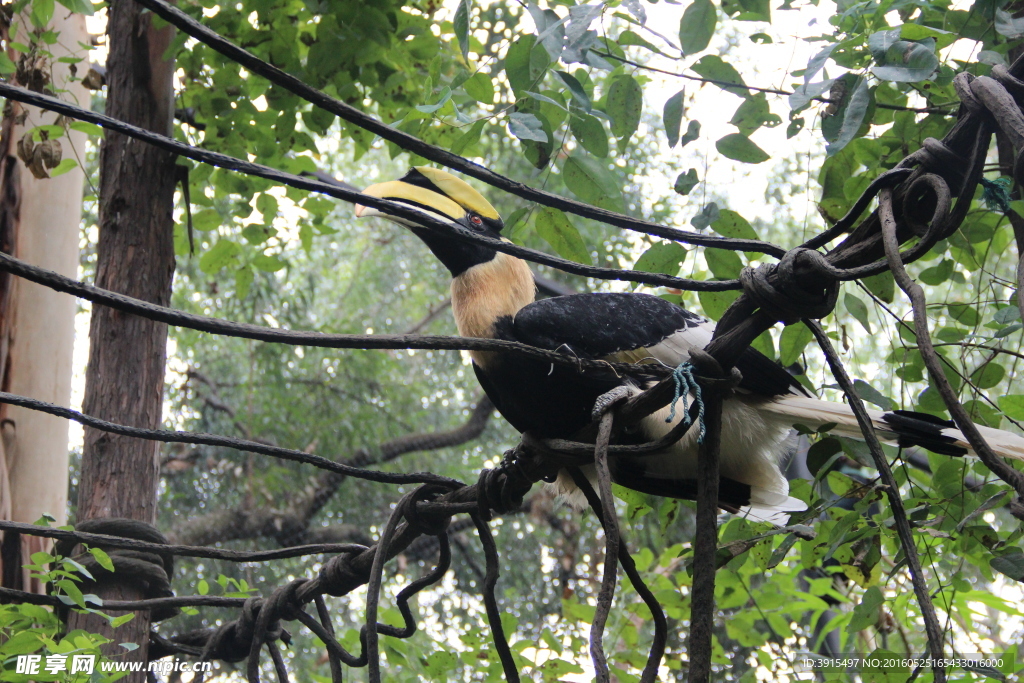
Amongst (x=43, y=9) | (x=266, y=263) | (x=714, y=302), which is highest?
(x=43, y=9)

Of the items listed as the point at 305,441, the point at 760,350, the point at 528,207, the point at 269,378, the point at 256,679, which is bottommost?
the point at 256,679

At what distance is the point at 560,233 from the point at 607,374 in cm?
30

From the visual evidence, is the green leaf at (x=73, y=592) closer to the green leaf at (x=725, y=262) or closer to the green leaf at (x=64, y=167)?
the green leaf at (x=64, y=167)

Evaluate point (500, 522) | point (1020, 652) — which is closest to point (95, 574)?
point (1020, 652)

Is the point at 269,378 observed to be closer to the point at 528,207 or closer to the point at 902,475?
the point at 528,207

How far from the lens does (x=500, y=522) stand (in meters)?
4.97

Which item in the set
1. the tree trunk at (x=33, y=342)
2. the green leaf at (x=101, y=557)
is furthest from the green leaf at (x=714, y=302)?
the tree trunk at (x=33, y=342)

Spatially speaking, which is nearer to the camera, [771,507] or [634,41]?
[634,41]

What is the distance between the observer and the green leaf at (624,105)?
1693 mm

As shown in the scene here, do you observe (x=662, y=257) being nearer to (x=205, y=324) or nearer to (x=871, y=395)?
(x=871, y=395)

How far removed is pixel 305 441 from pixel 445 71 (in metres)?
2.80

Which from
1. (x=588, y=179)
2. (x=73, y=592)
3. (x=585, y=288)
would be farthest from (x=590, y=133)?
(x=585, y=288)

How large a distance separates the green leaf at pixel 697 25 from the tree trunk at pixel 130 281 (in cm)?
139

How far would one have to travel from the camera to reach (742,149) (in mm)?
1695
